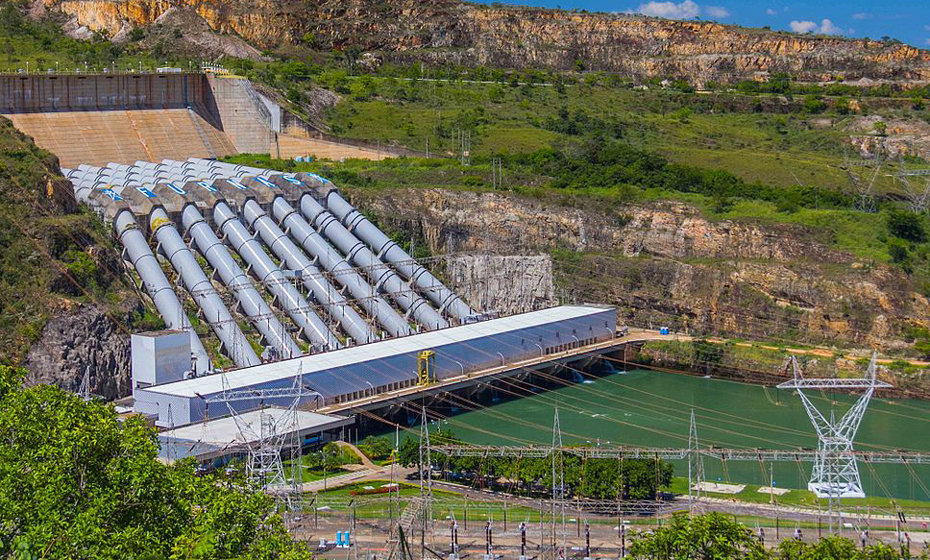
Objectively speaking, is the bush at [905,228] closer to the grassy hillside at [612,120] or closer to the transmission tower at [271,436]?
the grassy hillside at [612,120]

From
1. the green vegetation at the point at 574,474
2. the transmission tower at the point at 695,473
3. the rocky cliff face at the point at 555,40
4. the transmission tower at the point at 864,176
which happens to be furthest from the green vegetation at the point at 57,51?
the transmission tower at the point at 695,473

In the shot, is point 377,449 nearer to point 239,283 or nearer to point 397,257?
point 239,283

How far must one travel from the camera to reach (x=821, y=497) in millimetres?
40312

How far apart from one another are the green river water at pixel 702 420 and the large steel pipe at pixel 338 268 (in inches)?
246

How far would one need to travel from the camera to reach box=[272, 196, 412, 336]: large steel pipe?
58.8 meters

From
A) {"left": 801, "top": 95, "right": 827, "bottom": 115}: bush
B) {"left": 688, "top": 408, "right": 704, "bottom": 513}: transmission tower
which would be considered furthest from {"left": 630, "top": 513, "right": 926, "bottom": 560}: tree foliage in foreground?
{"left": 801, "top": 95, "right": 827, "bottom": 115}: bush

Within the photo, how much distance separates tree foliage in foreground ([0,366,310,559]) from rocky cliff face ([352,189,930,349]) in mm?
40271

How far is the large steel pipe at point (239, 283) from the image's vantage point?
54.1m

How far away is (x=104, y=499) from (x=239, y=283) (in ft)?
111

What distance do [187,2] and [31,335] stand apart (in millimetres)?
57561

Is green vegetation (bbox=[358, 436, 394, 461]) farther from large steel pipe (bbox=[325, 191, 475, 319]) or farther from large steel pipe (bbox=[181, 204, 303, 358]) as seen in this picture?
large steel pipe (bbox=[325, 191, 475, 319])

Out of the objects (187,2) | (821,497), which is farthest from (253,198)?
(187,2)

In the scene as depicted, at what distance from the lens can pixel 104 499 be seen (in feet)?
77.4

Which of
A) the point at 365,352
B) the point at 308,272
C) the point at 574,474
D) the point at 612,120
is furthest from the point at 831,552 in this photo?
the point at 612,120
